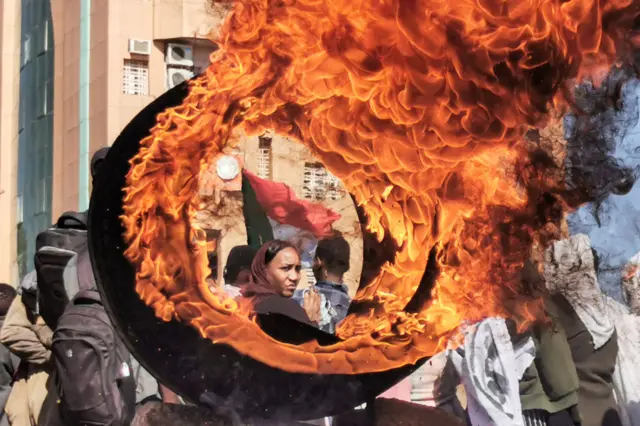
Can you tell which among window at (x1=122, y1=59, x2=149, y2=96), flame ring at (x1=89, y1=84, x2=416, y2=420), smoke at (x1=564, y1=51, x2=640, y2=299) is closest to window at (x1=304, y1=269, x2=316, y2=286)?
flame ring at (x1=89, y1=84, x2=416, y2=420)

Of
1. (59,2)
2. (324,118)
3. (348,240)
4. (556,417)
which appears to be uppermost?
(59,2)

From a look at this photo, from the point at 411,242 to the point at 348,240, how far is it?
1.06ft

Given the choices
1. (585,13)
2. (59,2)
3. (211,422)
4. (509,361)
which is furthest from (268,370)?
(59,2)

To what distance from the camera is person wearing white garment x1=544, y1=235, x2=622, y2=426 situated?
4.72 m

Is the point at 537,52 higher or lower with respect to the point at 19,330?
higher

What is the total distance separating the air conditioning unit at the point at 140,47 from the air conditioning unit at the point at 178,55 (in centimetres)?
55

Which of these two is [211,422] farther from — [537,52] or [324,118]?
[537,52]

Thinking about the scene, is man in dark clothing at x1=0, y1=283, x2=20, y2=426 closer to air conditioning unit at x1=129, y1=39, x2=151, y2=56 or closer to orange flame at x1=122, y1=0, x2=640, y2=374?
air conditioning unit at x1=129, y1=39, x2=151, y2=56

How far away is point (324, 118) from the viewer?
15.1ft

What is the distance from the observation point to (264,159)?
4.83 meters

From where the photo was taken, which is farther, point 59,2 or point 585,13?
point 59,2

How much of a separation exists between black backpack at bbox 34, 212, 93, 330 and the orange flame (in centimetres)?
131

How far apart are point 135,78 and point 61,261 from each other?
18.1 ft

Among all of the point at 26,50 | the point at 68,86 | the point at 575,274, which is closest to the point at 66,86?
the point at 68,86
